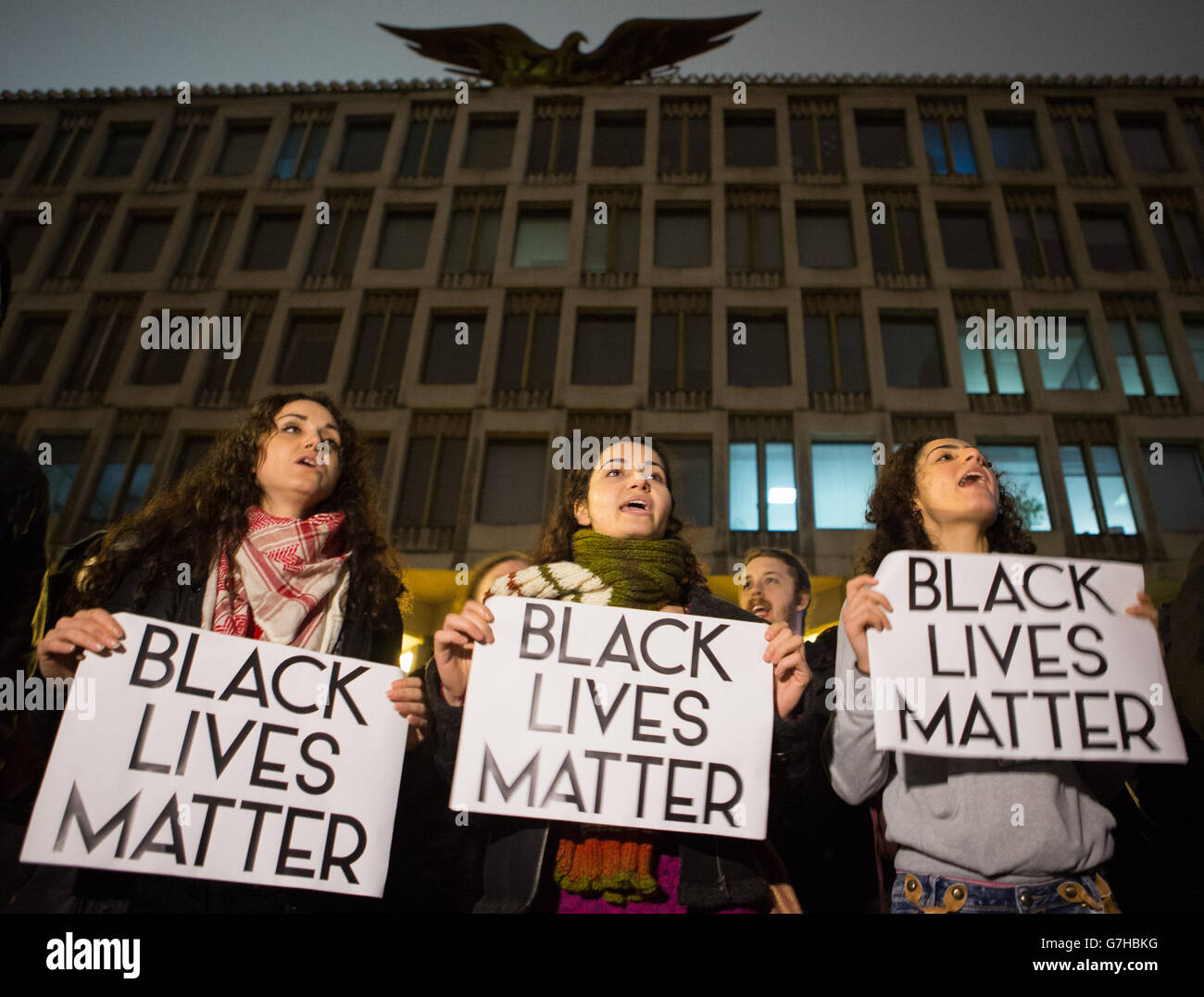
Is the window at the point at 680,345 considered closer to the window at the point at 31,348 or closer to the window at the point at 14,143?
the window at the point at 31,348

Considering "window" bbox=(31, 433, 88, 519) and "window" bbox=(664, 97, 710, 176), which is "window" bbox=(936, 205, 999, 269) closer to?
"window" bbox=(664, 97, 710, 176)

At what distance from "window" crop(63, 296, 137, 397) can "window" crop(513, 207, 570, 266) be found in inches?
365

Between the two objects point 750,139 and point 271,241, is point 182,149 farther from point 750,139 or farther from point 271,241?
point 750,139

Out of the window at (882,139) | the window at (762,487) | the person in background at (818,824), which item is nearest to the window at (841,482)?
the window at (762,487)

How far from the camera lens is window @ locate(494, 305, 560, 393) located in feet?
55.8

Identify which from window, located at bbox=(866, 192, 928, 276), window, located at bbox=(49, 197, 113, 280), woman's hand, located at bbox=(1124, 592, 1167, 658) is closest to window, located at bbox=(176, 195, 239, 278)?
window, located at bbox=(49, 197, 113, 280)

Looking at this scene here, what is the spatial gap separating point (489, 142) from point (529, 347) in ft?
22.0

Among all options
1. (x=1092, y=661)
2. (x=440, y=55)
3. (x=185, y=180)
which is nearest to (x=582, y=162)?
(x=440, y=55)

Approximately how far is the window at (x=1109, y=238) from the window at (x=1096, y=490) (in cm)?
502

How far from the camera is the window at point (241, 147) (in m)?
19.7

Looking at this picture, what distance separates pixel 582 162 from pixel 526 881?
19.2 m

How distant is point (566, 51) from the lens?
20.1 meters

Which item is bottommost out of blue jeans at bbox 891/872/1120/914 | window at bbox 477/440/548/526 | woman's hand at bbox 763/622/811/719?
blue jeans at bbox 891/872/1120/914

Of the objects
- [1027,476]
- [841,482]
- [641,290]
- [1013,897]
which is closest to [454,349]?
[641,290]
